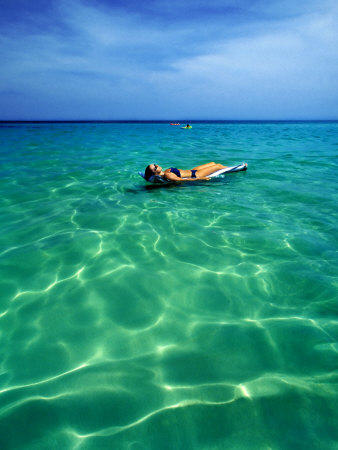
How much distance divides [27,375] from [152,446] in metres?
1.04

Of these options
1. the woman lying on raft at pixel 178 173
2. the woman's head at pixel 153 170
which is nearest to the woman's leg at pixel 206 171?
the woman lying on raft at pixel 178 173

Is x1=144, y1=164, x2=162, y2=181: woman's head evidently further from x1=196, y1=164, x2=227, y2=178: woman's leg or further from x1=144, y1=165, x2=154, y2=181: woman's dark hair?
x1=196, y1=164, x2=227, y2=178: woman's leg

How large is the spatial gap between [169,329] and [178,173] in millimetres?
5485

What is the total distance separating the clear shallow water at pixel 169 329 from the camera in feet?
5.32

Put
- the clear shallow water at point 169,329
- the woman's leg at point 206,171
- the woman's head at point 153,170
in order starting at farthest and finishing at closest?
1. the woman's leg at point 206,171
2. the woman's head at point 153,170
3. the clear shallow water at point 169,329

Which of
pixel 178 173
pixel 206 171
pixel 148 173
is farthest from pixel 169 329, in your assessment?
pixel 206 171

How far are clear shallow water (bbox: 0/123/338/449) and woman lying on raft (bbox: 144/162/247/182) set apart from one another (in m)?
2.19

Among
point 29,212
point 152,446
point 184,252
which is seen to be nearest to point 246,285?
point 184,252

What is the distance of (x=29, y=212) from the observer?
5.06 metres

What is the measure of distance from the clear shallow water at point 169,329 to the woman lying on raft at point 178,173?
2.19 metres

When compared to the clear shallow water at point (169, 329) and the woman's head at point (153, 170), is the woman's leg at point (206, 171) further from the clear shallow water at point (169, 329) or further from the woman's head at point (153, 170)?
the clear shallow water at point (169, 329)

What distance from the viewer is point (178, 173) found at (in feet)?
23.9

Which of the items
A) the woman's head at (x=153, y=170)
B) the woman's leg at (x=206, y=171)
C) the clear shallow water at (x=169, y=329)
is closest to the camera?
the clear shallow water at (x=169, y=329)

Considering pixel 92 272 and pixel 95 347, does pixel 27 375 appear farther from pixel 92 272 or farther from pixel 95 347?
pixel 92 272
